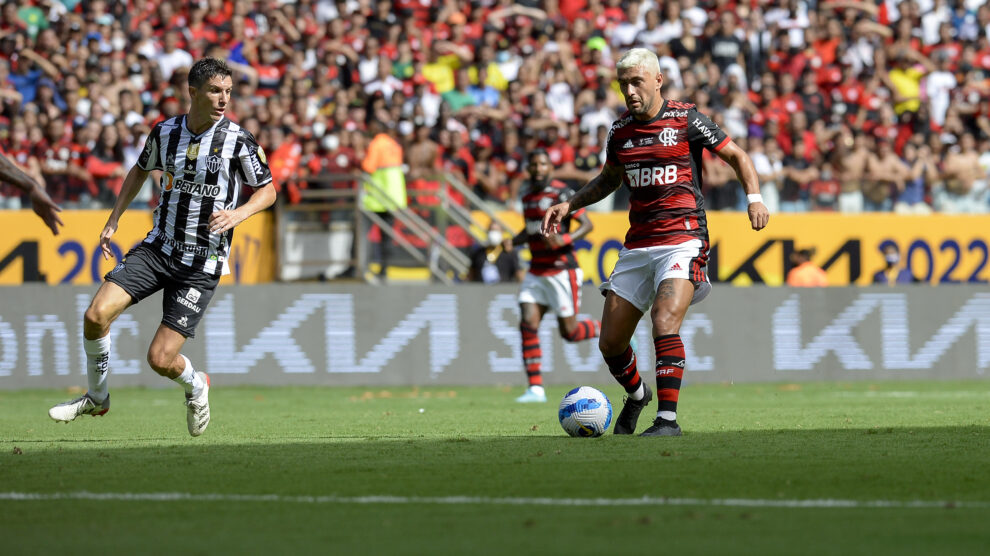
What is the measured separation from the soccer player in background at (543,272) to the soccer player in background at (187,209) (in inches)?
223

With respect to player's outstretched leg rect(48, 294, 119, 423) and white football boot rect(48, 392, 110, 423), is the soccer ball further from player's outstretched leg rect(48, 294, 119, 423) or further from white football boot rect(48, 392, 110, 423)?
white football boot rect(48, 392, 110, 423)

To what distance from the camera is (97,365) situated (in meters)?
9.28

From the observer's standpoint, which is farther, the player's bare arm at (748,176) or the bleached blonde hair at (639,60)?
the bleached blonde hair at (639,60)

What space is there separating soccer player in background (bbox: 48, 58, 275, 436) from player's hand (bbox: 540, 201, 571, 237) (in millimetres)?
1833

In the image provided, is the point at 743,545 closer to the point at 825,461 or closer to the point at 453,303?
the point at 825,461

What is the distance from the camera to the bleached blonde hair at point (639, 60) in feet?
28.8

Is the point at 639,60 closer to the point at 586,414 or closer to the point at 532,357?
the point at 586,414

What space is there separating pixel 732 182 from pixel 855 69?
5.32 metres

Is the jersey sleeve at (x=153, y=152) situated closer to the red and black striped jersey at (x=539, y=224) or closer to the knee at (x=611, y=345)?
the knee at (x=611, y=345)

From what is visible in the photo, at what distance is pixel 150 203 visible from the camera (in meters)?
18.1

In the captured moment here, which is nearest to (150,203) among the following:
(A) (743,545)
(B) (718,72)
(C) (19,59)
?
(C) (19,59)

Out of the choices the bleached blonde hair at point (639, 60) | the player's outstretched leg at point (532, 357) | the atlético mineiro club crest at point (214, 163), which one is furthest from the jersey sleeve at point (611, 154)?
the player's outstretched leg at point (532, 357)

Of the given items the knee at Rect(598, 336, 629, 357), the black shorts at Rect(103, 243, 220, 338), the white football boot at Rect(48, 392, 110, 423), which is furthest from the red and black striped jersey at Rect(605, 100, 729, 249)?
the white football boot at Rect(48, 392, 110, 423)

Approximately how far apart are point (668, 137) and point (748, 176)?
22.5 inches
